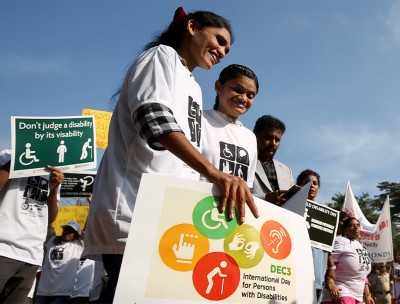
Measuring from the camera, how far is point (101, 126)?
7.27 metres

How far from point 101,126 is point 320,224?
472cm

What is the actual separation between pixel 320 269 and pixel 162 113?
10.2ft

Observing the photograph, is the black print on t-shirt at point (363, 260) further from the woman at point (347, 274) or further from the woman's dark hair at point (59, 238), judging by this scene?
the woman's dark hair at point (59, 238)

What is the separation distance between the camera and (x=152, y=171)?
1532mm

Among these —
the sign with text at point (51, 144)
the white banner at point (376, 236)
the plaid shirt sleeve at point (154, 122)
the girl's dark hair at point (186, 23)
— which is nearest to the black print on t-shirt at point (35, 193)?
the sign with text at point (51, 144)

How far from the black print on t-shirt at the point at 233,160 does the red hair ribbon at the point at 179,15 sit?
2.31 ft

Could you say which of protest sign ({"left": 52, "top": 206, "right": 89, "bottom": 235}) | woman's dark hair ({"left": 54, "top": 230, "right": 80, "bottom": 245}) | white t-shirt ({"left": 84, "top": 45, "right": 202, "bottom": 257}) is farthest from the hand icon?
protest sign ({"left": 52, "top": 206, "right": 89, "bottom": 235})

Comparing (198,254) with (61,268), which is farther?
(61,268)

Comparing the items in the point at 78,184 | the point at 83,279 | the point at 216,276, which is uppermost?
the point at 78,184

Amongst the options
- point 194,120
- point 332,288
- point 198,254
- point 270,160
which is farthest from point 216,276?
point 332,288

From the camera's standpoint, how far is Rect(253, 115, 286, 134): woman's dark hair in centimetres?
339

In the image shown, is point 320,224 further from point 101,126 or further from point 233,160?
point 101,126

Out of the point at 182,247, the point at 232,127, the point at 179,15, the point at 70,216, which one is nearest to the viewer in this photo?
the point at 182,247

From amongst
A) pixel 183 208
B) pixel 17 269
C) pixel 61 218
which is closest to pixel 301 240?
pixel 183 208
